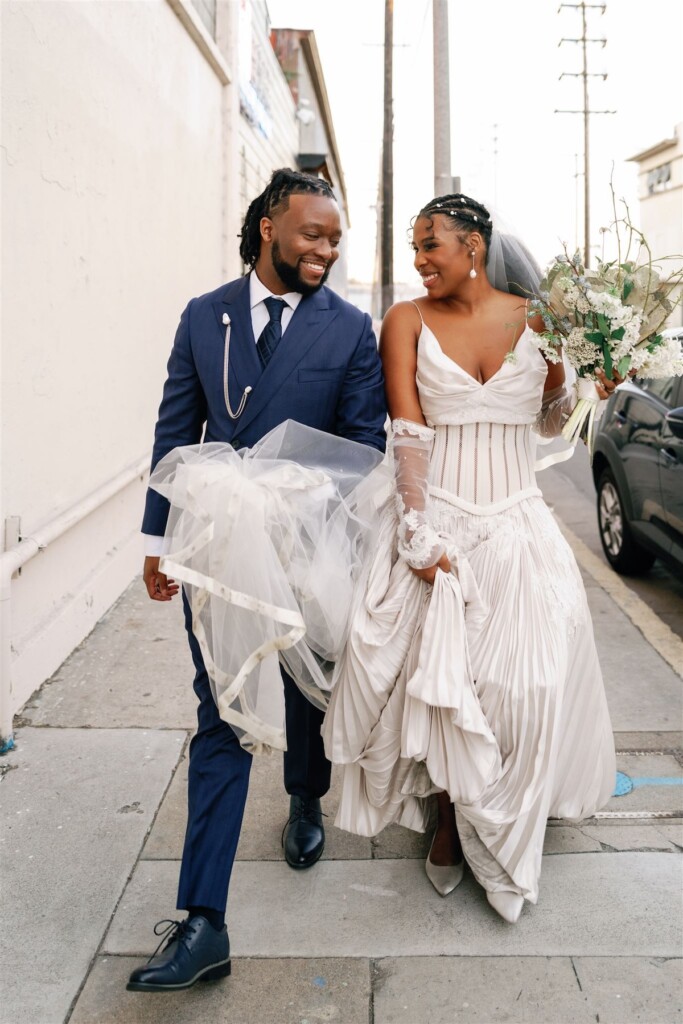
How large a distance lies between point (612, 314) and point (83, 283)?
321 centimetres

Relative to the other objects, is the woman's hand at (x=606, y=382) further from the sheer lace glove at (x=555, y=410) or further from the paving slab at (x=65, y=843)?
the paving slab at (x=65, y=843)

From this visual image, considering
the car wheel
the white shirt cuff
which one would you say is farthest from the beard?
the car wheel

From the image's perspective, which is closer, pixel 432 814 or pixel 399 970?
pixel 399 970

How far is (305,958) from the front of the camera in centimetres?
270

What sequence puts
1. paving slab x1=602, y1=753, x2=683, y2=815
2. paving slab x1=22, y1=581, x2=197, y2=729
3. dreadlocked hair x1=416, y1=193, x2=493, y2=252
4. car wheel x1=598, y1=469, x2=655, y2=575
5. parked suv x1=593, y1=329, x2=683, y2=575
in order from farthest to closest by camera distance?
car wheel x1=598, y1=469, x2=655, y2=575, parked suv x1=593, y1=329, x2=683, y2=575, paving slab x1=22, y1=581, x2=197, y2=729, paving slab x1=602, y1=753, x2=683, y2=815, dreadlocked hair x1=416, y1=193, x2=493, y2=252

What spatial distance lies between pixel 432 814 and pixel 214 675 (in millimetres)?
1107

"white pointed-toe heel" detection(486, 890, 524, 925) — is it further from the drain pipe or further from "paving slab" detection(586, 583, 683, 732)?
the drain pipe

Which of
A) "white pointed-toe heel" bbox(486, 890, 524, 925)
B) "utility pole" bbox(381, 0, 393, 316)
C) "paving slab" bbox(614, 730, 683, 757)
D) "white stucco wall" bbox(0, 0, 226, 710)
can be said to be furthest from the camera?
"utility pole" bbox(381, 0, 393, 316)

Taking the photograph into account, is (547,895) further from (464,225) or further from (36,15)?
(36,15)

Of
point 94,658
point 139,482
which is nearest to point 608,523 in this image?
point 139,482

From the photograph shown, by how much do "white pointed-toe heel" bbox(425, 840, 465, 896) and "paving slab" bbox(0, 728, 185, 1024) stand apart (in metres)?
0.98

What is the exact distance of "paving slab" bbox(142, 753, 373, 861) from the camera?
10.7ft

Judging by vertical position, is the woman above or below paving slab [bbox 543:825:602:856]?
above

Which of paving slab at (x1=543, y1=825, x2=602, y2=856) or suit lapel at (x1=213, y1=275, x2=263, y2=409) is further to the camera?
paving slab at (x1=543, y1=825, x2=602, y2=856)
